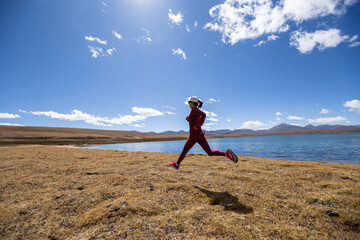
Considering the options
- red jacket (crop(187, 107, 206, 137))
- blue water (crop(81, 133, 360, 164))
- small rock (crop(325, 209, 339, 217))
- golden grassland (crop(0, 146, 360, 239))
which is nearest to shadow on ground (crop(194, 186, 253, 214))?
golden grassland (crop(0, 146, 360, 239))

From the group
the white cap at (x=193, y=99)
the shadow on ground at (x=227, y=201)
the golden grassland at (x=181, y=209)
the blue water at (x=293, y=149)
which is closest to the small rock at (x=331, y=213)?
the golden grassland at (x=181, y=209)

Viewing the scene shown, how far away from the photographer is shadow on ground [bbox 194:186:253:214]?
148 inches

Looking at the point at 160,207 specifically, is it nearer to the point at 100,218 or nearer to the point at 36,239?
the point at 100,218

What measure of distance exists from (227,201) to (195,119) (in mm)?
2810

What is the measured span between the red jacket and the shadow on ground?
6.31 ft

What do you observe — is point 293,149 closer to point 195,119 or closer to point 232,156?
point 232,156

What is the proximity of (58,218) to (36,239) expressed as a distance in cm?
63

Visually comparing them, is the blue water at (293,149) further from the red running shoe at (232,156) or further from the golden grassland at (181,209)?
the golden grassland at (181,209)

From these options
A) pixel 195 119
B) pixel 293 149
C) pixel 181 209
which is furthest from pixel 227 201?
pixel 293 149

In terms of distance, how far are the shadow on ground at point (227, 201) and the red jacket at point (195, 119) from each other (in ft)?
6.31

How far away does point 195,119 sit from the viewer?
5.92 meters

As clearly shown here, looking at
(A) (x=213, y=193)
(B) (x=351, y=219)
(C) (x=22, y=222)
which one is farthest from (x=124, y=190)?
(B) (x=351, y=219)

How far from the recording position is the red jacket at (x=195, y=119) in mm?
5872

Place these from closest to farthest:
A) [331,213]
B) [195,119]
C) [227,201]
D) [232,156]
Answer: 1. [331,213]
2. [227,201]
3. [195,119]
4. [232,156]
